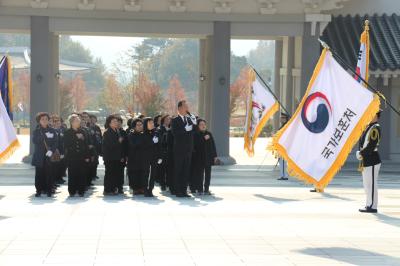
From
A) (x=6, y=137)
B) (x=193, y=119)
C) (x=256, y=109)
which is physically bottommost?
(x=6, y=137)

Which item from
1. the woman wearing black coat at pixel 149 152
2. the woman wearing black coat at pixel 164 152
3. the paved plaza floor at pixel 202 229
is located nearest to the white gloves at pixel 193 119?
the woman wearing black coat at pixel 149 152

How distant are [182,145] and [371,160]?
13.9ft

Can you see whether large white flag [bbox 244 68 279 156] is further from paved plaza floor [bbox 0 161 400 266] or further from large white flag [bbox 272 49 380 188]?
large white flag [bbox 272 49 380 188]

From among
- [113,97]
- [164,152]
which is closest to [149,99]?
[113,97]

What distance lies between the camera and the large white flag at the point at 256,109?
802 inches

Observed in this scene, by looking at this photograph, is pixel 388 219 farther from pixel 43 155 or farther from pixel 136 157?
pixel 43 155

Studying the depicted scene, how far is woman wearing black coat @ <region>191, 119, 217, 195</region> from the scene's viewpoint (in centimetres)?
1712

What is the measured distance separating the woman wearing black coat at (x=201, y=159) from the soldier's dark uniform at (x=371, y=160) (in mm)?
3877

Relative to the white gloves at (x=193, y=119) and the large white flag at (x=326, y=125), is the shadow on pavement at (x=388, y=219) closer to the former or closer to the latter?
the large white flag at (x=326, y=125)

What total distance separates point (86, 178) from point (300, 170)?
605cm

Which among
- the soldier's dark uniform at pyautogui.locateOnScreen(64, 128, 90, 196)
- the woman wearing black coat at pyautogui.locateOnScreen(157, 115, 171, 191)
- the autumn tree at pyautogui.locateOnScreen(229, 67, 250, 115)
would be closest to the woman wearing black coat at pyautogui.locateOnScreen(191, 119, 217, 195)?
the woman wearing black coat at pyautogui.locateOnScreen(157, 115, 171, 191)

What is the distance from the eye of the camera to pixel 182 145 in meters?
16.8

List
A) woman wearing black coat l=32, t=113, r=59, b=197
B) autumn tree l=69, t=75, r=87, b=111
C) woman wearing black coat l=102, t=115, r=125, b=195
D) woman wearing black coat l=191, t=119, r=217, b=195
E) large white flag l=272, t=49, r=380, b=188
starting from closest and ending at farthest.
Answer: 1. large white flag l=272, t=49, r=380, b=188
2. woman wearing black coat l=32, t=113, r=59, b=197
3. woman wearing black coat l=102, t=115, r=125, b=195
4. woman wearing black coat l=191, t=119, r=217, b=195
5. autumn tree l=69, t=75, r=87, b=111

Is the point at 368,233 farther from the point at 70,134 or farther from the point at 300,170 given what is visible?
the point at 70,134
